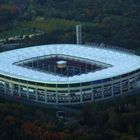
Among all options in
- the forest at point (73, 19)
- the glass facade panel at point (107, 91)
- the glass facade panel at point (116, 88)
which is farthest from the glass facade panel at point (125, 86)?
the forest at point (73, 19)

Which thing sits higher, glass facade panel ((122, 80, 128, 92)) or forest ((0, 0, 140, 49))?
glass facade panel ((122, 80, 128, 92))

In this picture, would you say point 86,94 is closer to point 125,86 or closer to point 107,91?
point 107,91

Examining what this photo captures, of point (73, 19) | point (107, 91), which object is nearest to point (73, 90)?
point (107, 91)

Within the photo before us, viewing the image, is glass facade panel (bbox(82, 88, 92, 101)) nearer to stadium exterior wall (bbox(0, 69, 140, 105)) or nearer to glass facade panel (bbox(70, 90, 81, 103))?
stadium exterior wall (bbox(0, 69, 140, 105))

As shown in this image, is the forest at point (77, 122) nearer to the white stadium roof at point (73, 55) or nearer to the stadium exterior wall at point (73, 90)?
the stadium exterior wall at point (73, 90)

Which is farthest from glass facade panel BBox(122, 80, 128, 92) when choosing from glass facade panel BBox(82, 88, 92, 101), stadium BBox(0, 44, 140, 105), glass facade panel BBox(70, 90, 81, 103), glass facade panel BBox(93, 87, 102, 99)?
glass facade panel BBox(70, 90, 81, 103)

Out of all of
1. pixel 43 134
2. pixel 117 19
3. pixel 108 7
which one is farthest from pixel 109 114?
pixel 108 7

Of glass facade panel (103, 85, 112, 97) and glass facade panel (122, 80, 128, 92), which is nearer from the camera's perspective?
glass facade panel (103, 85, 112, 97)
